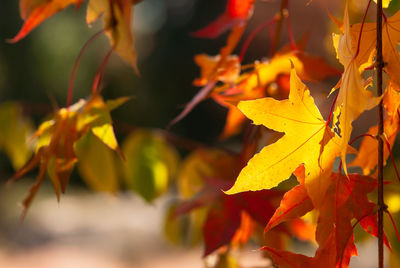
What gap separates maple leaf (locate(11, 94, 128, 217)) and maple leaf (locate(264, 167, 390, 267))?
0.17m

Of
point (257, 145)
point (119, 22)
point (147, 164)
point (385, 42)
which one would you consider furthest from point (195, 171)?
point (385, 42)

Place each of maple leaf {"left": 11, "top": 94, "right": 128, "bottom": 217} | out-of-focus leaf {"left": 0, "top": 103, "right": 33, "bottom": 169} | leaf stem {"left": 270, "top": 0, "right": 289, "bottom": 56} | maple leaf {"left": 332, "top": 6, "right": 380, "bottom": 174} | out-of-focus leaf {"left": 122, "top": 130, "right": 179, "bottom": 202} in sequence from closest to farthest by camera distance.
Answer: maple leaf {"left": 332, "top": 6, "right": 380, "bottom": 174}, maple leaf {"left": 11, "top": 94, "right": 128, "bottom": 217}, leaf stem {"left": 270, "top": 0, "right": 289, "bottom": 56}, out-of-focus leaf {"left": 122, "top": 130, "right": 179, "bottom": 202}, out-of-focus leaf {"left": 0, "top": 103, "right": 33, "bottom": 169}

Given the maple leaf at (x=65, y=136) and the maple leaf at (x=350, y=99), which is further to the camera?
the maple leaf at (x=65, y=136)

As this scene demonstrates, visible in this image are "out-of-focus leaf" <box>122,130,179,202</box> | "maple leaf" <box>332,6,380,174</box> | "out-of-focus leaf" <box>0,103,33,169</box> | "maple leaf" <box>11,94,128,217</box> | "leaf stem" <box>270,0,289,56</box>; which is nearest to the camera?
"maple leaf" <box>332,6,380,174</box>

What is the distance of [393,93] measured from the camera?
0.39m

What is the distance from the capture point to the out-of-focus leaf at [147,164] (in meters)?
0.73

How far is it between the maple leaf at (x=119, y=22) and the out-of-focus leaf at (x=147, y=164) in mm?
266

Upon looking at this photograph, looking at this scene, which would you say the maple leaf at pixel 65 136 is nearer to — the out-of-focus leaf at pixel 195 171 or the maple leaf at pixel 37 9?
the maple leaf at pixel 37 9

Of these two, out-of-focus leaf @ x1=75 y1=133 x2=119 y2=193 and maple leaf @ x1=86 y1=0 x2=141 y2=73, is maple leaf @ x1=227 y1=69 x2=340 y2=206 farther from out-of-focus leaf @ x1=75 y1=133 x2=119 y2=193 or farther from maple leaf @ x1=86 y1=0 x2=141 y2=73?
out-of-focus leaf @ x1=75 y1=133 x2=119 y2=193

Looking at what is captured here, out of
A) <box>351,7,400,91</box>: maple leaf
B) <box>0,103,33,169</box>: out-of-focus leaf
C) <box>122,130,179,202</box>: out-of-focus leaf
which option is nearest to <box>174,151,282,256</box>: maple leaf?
<box>122,130,179,202</box>: out-of-focus leaf

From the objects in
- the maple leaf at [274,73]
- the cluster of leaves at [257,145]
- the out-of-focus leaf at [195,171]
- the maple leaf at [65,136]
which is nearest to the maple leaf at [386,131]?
the cluster of leaves at [257,145]

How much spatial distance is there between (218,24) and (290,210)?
0.97 ft

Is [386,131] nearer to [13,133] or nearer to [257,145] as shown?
[257,145]

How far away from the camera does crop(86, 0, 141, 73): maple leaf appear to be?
485mm
